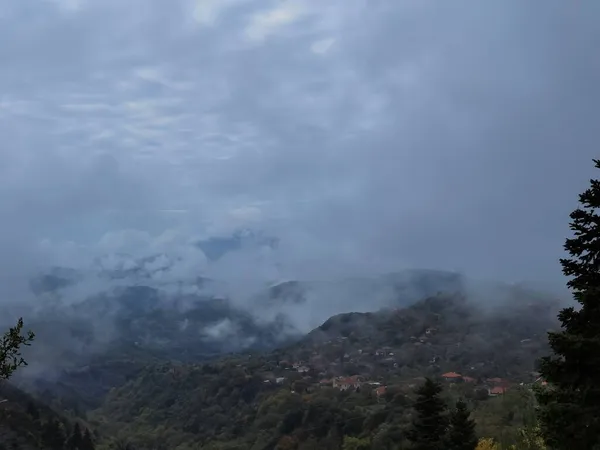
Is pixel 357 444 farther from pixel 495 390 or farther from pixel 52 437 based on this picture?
pixel 495 390

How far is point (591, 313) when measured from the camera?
1383cm

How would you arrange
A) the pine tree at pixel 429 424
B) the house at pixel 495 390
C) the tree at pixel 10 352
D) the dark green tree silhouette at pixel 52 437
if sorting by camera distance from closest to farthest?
the tree at pixel 10 352 → the pine tree at pixel 429 424 → the dark green tree silhouette at pixel 52 437 → the house at pixel 495 390

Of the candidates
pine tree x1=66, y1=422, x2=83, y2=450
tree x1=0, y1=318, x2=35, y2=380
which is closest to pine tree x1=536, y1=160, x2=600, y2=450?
tree x1=0, y1=318, x2=35, y2=380

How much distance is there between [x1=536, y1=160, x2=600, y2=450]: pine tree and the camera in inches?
516

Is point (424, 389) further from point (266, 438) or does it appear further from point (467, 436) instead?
point (266, 438)

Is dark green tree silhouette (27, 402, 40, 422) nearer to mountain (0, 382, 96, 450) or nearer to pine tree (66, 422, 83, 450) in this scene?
mountain (0, 382, 96, 450)

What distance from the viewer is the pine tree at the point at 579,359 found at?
13.1 m

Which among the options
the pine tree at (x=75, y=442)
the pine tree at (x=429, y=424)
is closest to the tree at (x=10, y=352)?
the pine tree at (x=429, y=424)

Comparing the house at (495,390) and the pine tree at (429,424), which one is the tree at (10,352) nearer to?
the pine tree at (429,424)

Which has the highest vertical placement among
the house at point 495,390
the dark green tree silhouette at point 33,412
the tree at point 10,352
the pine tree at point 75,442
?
the house at point 495,390

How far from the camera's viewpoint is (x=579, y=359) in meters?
13.4

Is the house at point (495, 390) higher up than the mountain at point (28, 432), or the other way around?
the house at point (495, 390)

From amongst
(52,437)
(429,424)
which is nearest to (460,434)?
(429,424)

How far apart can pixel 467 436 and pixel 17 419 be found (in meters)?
137
